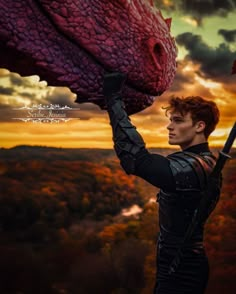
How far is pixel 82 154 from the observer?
3883 mm

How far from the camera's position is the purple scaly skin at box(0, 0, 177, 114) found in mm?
1336

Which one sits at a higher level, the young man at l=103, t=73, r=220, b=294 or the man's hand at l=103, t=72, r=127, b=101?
the man's hand at l=103, t=72, r=127, b=101

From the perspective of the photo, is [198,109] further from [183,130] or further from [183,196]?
[183,196]

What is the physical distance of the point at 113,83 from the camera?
1400 mm

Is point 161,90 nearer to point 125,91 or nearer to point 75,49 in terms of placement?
point 125,91

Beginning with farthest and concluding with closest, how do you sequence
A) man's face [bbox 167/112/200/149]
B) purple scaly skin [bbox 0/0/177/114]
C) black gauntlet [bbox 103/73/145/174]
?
1. man's face [bbox 167/112/200/149]
2. black gauntlet [bbox 103/73/145/174]
3. purple scaly skin [bbox 0/0/177/114]

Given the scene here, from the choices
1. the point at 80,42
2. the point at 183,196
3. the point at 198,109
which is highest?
the point at 80,42

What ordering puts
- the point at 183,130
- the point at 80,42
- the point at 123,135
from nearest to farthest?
1. the point at 80,42
2. the point at 123,135
3. the point at 183,130

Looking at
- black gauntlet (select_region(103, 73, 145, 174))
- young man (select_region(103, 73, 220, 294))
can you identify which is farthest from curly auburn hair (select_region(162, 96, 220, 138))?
black gauntlet (select_region(103, 73, 145, 174))

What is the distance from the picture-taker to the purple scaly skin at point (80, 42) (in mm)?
1336

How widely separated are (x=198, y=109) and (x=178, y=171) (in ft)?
0.83

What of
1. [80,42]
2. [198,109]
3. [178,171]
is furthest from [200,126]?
[80,42]

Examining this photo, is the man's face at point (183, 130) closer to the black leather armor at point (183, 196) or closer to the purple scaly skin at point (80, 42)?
the black leather armor at point (183, 196)

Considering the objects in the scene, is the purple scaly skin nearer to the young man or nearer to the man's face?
the young man
